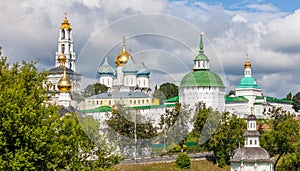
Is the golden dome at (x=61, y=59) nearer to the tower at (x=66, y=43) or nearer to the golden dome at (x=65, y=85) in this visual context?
the tower at (x=66, y=43)

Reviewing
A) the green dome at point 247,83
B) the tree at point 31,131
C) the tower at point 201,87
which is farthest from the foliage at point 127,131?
the green dome at point 247,83

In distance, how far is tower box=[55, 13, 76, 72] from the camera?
100 meters

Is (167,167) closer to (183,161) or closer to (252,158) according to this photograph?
(183,161)

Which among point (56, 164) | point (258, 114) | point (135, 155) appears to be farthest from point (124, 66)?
point (56, 164)

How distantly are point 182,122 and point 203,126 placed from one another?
75.8 inches

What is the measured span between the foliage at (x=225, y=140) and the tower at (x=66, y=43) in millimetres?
49848

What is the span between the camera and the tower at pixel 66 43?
100 m

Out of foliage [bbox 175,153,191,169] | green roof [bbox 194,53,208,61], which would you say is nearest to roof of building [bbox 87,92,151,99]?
green roof [bbox 194,53,208,61]

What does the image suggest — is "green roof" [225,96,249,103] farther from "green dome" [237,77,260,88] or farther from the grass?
the grass

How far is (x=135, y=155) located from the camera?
50562 mm

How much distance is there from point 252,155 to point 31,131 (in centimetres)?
2369

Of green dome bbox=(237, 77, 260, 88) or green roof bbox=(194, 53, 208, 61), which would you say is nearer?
green roof bbox=(194, 53, 208, 61)

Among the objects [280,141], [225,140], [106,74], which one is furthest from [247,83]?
[225,140]

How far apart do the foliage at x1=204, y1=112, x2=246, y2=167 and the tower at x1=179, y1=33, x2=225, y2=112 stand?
1469 centimetres
